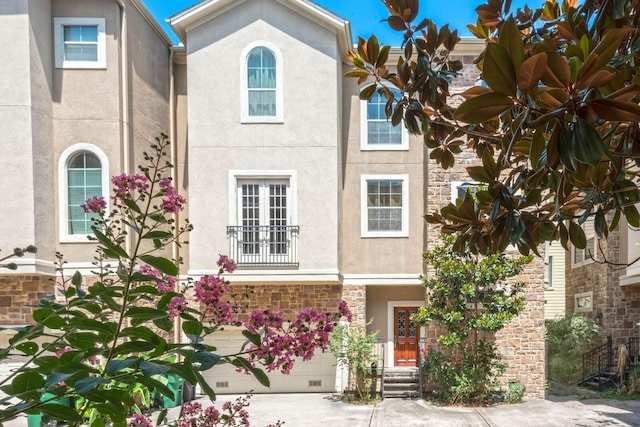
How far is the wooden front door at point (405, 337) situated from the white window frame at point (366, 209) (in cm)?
214

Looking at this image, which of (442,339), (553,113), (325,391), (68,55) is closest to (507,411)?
(442,339)

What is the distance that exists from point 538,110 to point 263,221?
10.0m

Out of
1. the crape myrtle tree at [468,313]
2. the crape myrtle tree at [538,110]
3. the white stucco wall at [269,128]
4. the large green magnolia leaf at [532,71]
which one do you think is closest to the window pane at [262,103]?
the white stucco wall at [269,128]

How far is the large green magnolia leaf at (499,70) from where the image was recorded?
1092 millimetres

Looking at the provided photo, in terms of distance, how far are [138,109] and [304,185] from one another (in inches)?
153

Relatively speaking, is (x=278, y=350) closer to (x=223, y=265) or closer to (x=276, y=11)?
(x=223, y=265)

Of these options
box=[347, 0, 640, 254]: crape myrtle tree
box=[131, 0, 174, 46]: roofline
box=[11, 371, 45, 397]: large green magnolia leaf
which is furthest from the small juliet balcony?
box=[11, 371, 45, 397]: large green magnolia leaf

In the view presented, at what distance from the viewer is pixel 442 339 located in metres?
10.9

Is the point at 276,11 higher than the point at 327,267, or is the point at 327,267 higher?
the point at 276,11

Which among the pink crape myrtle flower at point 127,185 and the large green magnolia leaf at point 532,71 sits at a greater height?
the large green magnolia leaf at point 532,71

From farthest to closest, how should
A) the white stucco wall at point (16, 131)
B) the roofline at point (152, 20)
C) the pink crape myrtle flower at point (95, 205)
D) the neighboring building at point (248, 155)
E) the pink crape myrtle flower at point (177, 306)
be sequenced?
the roofline at point (152, 20) → the neighboring building at point (248, 155) → the white stucco wall at point (16, 131) → the pink crape myrtle flower at point (95, 205) → the pink crape myrtle flower at point (177, 306)

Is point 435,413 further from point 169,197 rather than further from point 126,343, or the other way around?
point 126,343

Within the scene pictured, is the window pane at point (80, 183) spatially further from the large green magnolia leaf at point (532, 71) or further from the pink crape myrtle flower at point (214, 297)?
the large green magnolia leaf at point (532, 71)

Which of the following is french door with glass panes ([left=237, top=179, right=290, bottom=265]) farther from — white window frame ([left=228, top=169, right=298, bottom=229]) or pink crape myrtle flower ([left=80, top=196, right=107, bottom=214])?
pink crape myrtle flower ([left=80, top=196, right=107, bottom=214])
